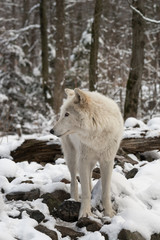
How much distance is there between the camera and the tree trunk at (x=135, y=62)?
9.14 metres

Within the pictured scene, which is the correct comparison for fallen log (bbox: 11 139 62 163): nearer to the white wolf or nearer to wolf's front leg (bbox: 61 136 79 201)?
wolf's front leg (bbox: 61 136 79 201)

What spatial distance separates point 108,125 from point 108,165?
55cm

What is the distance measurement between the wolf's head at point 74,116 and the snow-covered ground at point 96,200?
38.4 inches

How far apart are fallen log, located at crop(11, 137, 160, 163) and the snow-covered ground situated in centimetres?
42

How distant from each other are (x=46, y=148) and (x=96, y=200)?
8.67ft

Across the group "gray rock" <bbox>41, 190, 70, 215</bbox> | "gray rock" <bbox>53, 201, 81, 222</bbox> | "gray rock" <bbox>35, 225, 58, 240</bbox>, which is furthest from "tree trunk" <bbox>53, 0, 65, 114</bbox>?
"gray rock" <bbox>35, 225, 58, 240</bbox>

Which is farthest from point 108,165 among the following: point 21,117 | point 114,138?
point 21,117

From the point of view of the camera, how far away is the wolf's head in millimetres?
3879

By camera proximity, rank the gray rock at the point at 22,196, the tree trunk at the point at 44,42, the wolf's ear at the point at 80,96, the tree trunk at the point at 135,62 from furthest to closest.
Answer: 1. the tree trunk at the point at 44,42
2. the tree trunk at the point at 135,62
3. the gray rock at the point at 22,196
4. the wolf's ear at the point at 80,96

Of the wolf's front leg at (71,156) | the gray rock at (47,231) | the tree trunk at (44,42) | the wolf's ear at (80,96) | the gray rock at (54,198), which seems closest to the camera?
the gray rock at (47,231)

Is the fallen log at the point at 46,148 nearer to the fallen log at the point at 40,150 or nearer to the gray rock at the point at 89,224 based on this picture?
the fallen log at the point at 40,150

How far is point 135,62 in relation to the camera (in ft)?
30.7

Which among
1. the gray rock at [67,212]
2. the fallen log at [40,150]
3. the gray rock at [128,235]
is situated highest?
the gray rock at [128,235]

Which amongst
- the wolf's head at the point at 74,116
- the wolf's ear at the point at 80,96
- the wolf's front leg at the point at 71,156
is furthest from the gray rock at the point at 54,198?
the wolf's ear at the point at 80,96
